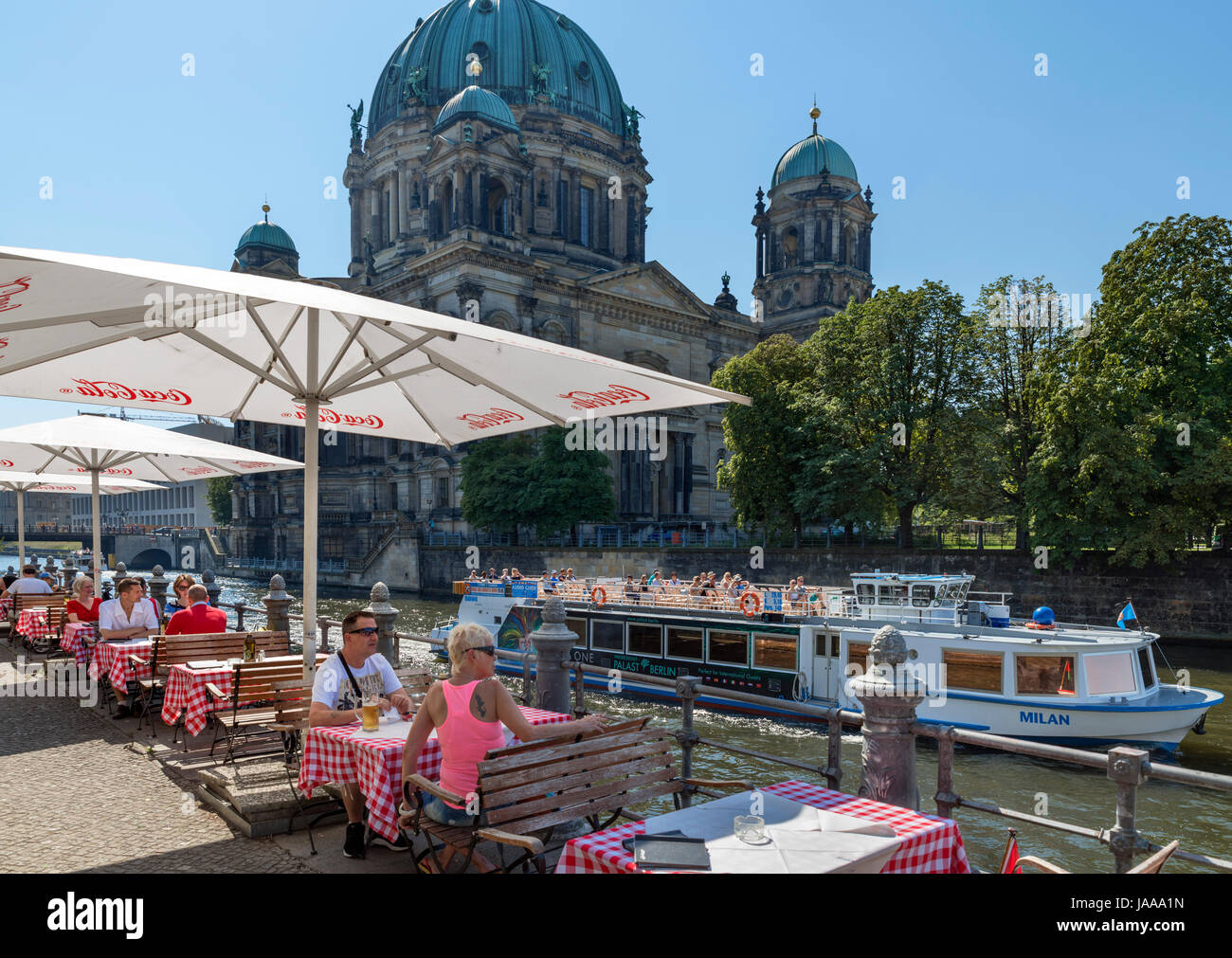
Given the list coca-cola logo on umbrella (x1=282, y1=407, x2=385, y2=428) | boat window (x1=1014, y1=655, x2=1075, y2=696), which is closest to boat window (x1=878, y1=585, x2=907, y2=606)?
boat window (x1=1014, y1=655, x2=1075, y2=696)

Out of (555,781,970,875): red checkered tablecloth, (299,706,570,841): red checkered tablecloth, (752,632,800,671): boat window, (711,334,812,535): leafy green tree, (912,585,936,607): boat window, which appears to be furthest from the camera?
(711,334,812,535): leafy green tree

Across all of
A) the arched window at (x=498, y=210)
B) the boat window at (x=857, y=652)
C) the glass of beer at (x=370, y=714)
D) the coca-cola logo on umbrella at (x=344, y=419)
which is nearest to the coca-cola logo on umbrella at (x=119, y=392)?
the coca-cola logo on umbrella at (x=344, y=419)

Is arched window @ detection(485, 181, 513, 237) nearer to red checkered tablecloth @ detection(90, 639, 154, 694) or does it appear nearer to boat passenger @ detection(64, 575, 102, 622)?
boat passenger @ detection(64, 575, 102, 622)

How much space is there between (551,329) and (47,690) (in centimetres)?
5262

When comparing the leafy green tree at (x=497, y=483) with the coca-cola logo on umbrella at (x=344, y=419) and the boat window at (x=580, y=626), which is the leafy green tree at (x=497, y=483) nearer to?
the boat window at (x=580, y=626)

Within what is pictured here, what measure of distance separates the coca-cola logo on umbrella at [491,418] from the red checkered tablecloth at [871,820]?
499 centimetres

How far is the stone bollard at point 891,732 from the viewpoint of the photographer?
5.76 metres

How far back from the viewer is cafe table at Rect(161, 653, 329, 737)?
8.55 m

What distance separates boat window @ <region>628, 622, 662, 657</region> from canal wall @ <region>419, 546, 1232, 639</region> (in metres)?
17.6

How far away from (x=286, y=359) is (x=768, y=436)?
3633 cm

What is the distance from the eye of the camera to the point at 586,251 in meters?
73.6
